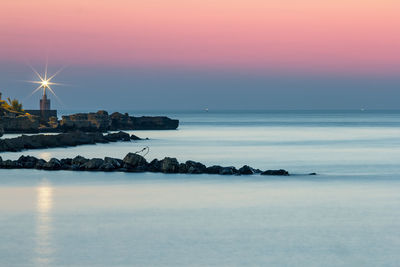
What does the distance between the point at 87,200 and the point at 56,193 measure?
2223mm

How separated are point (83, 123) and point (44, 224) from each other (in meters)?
66.5

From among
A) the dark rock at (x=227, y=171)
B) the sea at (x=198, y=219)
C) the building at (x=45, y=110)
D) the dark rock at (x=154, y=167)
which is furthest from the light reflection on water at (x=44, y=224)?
the building at (x=45, y=110)

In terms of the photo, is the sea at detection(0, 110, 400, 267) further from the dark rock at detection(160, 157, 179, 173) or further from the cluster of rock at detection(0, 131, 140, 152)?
the cluster of rock at detection(0, 131, 140, 152)

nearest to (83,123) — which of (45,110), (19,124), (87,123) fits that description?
(87,123)

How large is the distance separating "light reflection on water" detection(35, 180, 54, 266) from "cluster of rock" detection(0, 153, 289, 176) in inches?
169

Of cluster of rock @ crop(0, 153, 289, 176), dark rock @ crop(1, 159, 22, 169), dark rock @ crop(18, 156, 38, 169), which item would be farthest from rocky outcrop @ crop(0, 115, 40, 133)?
cluster of rock @ crop(0, 153, 289, 176)

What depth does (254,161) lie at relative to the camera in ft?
134

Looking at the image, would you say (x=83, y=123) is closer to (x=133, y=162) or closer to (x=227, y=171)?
(x=133, y=162)

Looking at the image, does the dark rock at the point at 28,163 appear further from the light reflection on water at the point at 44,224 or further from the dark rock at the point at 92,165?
the light reflection on water at the point at 44,224

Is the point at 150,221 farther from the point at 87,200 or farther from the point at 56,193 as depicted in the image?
the point at 56,193

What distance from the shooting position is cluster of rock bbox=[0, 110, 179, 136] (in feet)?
254

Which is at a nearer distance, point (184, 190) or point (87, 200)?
point (87, 200)

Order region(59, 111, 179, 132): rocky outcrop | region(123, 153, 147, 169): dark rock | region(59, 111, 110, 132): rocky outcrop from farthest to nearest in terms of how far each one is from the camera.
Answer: region(59, 111, 179, 132): rocky outcrop
region(59, 111, 110, 132): rocky outcrop
region(123, 153, 147, 169): dark rock

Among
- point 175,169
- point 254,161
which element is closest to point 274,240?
point 175,169
